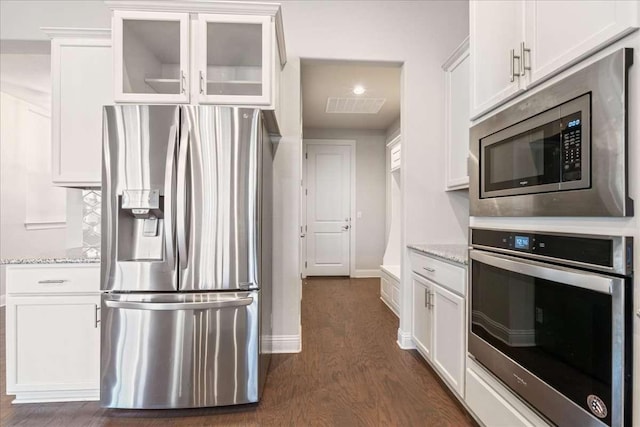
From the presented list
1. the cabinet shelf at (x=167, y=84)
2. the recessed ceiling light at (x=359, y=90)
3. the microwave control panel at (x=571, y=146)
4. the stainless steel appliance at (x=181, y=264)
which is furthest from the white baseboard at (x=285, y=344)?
the recessed ceiling light at (x=359, y=90)

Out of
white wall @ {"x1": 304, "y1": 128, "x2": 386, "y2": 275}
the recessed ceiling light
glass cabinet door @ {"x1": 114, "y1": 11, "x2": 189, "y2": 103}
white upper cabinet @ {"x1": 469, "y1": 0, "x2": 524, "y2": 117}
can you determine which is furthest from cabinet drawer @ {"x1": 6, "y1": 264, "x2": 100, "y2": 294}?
white wall @ {"x1": 304, "y1": 128, "x2": 386, "y2": 275}

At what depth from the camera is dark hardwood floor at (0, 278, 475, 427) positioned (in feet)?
5.75

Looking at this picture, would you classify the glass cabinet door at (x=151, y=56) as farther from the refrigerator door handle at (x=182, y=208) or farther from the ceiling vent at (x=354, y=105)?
the ceiling vent at (x=354, y=105)

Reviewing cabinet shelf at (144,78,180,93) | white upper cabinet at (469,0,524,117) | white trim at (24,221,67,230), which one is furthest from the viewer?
white trim at (24,221,67,230)

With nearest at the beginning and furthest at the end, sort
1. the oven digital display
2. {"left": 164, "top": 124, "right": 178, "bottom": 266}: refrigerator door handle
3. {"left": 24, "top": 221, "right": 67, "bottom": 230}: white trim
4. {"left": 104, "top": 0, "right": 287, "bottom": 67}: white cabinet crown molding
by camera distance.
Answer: the oven digital display, {"left": 164, "top": 124, "right": 178, "bottom": 266}: refrigerator door handle, {"left": 104, "top": 0, "right": 287, "bottom": 67}: white cabinet crown molding, {"left": 24, "top": 221, "right": 67, "bottom": 230}: white trim

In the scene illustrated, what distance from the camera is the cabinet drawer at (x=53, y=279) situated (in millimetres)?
1860

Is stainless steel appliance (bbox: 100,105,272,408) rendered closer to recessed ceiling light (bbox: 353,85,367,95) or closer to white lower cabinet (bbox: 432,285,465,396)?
white lower cabinet (bbox: 432,285,465,396)

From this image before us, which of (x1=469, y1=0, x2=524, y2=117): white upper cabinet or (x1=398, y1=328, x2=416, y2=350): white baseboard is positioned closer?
(x1=469, y1=0, x2=524, y2=117): white upper cabinet

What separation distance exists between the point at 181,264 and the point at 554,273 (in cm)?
168

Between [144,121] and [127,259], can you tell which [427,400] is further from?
[144,121]

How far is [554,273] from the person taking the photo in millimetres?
1065

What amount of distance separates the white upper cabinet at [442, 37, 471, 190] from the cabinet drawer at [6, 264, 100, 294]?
2.50m

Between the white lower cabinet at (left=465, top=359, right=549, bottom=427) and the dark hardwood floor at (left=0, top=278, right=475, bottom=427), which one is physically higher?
the white lower cabinet at (left=465, top=359, right=549, bottom=427)

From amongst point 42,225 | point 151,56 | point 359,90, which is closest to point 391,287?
point 359,90
